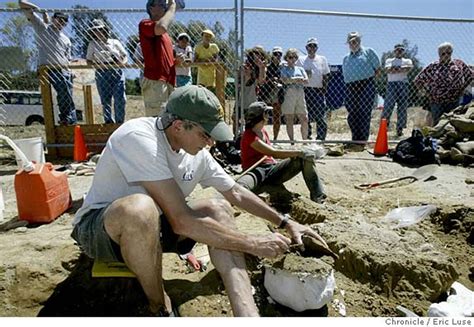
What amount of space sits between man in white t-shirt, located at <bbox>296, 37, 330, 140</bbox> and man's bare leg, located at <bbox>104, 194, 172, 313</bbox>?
5.14m

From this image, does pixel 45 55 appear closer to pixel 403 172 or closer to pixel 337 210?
pixel 337 210

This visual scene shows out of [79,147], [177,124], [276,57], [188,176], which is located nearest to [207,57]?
[276,57]

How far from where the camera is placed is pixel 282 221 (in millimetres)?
2621

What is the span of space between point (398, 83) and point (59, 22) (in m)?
5.23

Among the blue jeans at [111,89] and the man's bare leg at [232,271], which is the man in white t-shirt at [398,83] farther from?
the man's bare leg at [232,271]

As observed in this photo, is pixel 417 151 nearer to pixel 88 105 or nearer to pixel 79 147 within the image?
pixel 79 147

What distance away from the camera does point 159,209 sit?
2256 mm

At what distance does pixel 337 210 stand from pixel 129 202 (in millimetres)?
2346

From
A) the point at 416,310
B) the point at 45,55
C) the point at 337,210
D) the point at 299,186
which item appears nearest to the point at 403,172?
the point at 299,186

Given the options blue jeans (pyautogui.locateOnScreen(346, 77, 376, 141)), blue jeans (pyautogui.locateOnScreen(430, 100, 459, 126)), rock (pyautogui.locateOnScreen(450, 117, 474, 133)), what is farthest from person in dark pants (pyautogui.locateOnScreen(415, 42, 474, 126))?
blue jeans (pyautogui.locateOnScreen(346, 77, 376, 141))

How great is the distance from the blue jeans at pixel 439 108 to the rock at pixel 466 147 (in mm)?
985

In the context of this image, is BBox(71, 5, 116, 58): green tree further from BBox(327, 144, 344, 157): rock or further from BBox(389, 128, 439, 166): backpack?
BBox(389, 128, 439, 166): backpack

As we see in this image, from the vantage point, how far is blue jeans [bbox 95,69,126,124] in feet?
20.9

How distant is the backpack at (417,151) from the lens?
595cm
